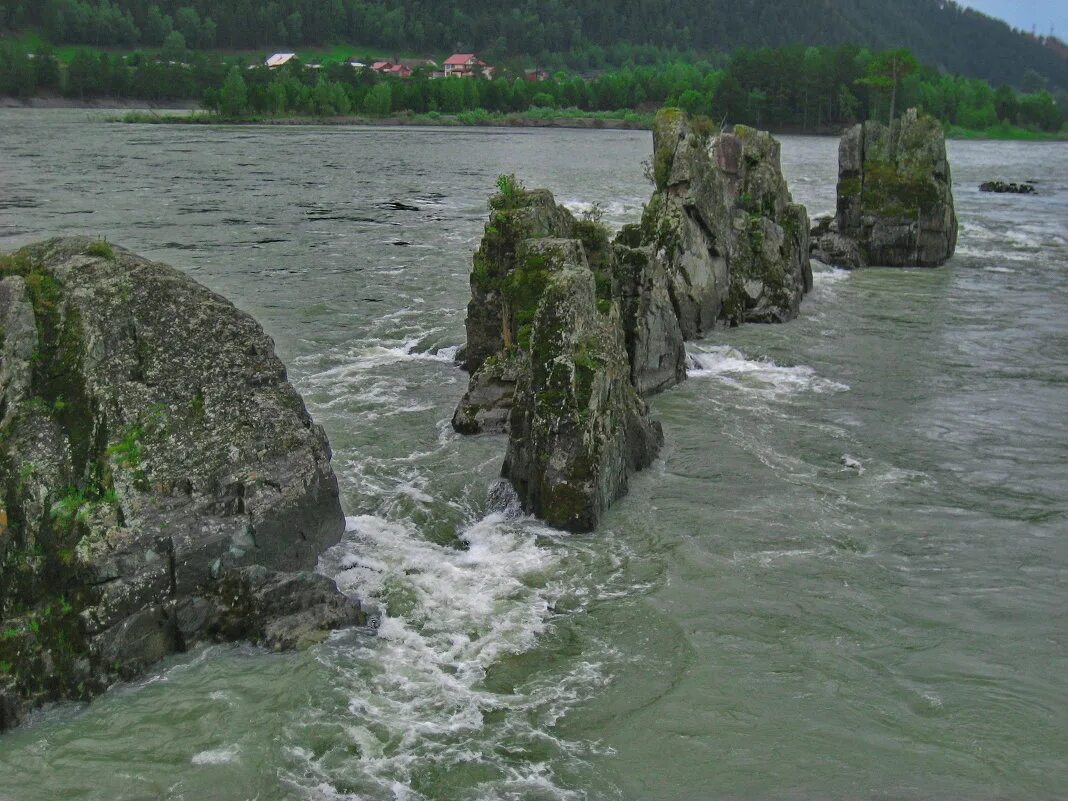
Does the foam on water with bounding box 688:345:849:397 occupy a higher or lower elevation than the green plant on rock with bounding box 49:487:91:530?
lower

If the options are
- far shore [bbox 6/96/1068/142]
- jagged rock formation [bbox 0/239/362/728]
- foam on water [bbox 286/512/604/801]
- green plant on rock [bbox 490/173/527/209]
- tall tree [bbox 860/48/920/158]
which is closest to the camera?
foam on water [bbox 286/512/604/801]

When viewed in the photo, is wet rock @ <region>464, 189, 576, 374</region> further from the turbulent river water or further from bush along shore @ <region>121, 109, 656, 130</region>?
bush along shore @ <region>121, 109, 656, 130</region>

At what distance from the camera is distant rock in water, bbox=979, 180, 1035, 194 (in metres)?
79.1

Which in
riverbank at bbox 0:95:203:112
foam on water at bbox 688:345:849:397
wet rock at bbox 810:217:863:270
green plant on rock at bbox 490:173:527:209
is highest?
riverbank at bbox 0:95:203:112

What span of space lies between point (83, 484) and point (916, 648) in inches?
422

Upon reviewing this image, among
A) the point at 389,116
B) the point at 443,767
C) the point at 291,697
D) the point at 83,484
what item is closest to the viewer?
the point at 443,767

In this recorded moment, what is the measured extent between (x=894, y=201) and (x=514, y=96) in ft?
514

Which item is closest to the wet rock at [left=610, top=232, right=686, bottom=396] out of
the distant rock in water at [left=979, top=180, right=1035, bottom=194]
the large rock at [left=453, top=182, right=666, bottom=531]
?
the large rock at [left=453, top=182, right=666, bottom=531]

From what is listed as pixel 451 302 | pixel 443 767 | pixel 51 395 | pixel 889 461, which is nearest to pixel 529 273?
pixel 889 461

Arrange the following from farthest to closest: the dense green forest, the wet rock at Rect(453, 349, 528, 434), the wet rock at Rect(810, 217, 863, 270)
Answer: the dense green forest, the wet rock at Rect(810, 217, 863, 270), the wet rock at Rect(453, 349, 528, 434)

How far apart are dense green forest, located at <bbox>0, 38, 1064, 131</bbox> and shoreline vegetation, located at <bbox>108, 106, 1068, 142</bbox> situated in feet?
7.26

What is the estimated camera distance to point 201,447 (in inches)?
556

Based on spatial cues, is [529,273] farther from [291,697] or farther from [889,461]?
[291,697]

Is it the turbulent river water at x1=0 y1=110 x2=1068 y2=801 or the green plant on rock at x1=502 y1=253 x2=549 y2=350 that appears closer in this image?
the turbulent river water at x1=0 y1=110 x2=1068 y2=801
